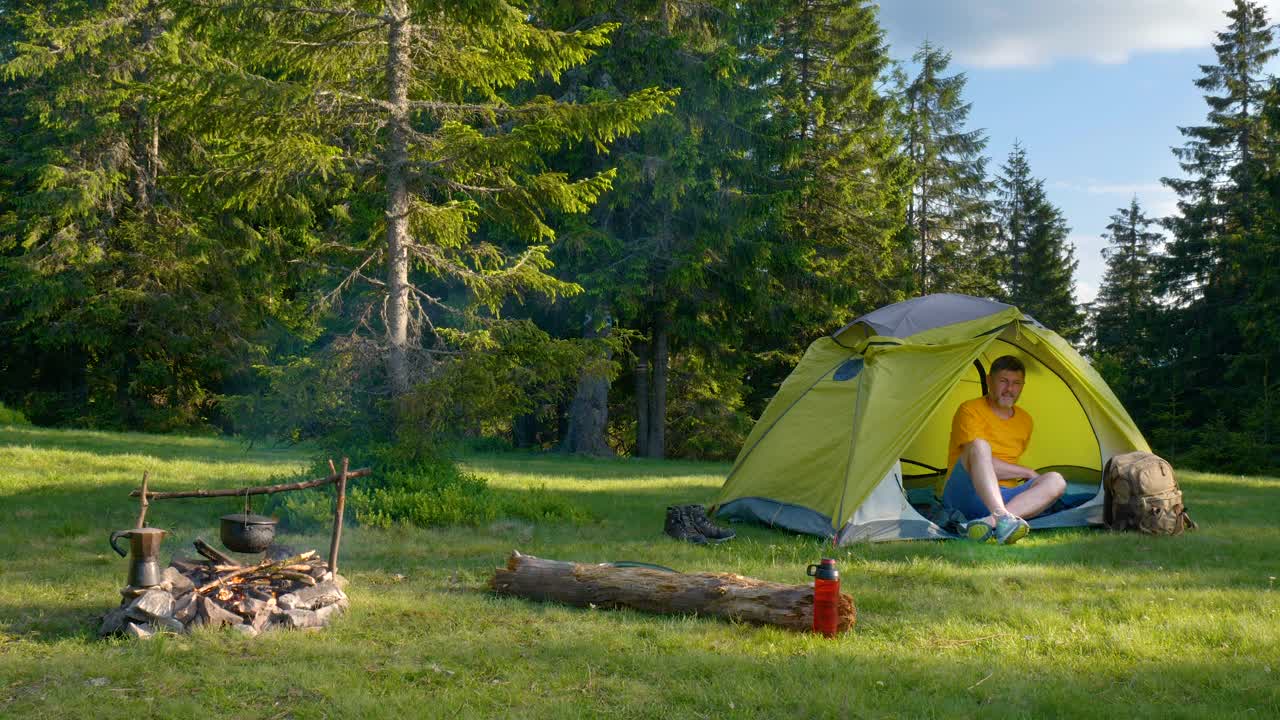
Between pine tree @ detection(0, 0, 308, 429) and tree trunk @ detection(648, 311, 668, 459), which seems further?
pine tree @ detection(0, 0, 308, 429)

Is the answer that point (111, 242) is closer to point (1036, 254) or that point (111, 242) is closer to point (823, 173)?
point (823, 173)

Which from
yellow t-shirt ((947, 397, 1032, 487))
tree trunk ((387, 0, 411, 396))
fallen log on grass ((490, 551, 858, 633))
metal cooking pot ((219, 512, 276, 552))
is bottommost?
fallen log on grass ((490, 551, 858, 633))

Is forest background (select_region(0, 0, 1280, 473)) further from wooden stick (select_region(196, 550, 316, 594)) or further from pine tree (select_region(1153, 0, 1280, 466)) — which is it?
wooden stick (select_region(196, 550, 316, 594))

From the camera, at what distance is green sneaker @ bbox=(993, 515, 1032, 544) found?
24.6 feet

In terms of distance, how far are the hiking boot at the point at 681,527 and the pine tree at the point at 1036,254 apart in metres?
24.9

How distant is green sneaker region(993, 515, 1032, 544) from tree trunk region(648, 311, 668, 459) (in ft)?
40.1

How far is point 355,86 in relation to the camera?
9469 millimetres

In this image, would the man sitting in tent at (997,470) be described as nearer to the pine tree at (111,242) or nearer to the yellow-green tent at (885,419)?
the yellow-green tent at (885,419)

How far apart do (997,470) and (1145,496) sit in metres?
1.15

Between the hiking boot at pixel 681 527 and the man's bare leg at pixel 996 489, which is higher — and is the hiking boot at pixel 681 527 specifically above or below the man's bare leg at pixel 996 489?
below

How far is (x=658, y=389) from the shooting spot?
19938mm

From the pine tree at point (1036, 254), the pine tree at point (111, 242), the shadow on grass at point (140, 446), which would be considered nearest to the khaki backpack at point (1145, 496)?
the shadow on grass at point (140, 446)

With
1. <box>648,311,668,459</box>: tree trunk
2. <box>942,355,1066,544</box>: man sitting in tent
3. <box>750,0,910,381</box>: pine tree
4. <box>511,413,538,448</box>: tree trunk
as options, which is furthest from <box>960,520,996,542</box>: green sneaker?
<box>511,413,538,448</box>: tree trunk

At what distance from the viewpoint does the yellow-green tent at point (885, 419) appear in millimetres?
7789
